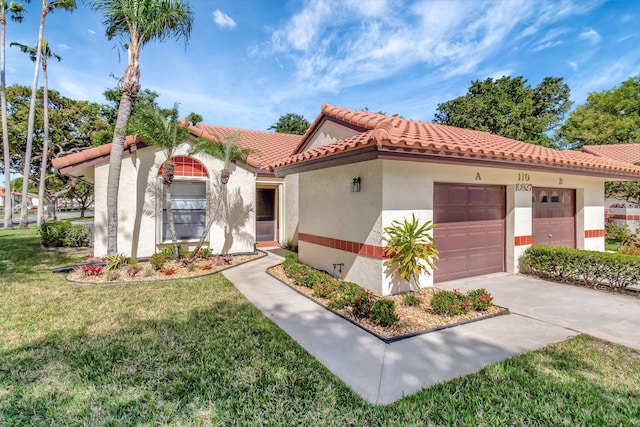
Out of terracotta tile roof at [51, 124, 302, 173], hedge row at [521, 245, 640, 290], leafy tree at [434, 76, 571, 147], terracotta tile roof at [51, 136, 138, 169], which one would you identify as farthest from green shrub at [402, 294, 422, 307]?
leafy tree at [434, 76, 571, 147]

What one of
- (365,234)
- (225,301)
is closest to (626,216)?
(365,234)

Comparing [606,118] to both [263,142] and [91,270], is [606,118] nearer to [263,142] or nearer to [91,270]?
[263,142]

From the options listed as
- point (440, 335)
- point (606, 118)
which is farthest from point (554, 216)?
point (606, 118)

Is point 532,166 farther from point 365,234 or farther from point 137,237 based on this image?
point 137,237

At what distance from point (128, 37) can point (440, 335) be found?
11.9m

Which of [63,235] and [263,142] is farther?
[263,142]

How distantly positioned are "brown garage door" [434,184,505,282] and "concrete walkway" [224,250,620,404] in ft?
2.70

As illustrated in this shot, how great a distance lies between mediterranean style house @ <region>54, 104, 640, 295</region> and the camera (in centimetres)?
674

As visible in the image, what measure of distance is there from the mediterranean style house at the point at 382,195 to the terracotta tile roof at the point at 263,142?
1.07 meters

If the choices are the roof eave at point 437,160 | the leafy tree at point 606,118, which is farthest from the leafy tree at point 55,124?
the leafy tree at point 606,118

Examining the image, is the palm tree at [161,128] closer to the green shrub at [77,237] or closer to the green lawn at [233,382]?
the green lawn at [233,382]

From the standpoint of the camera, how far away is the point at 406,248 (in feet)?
21.3

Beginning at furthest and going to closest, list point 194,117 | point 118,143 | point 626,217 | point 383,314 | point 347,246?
point 194,117
point 626,217
point 118,143
point 347,246
point 383,314

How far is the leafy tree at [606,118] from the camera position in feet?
92.6
